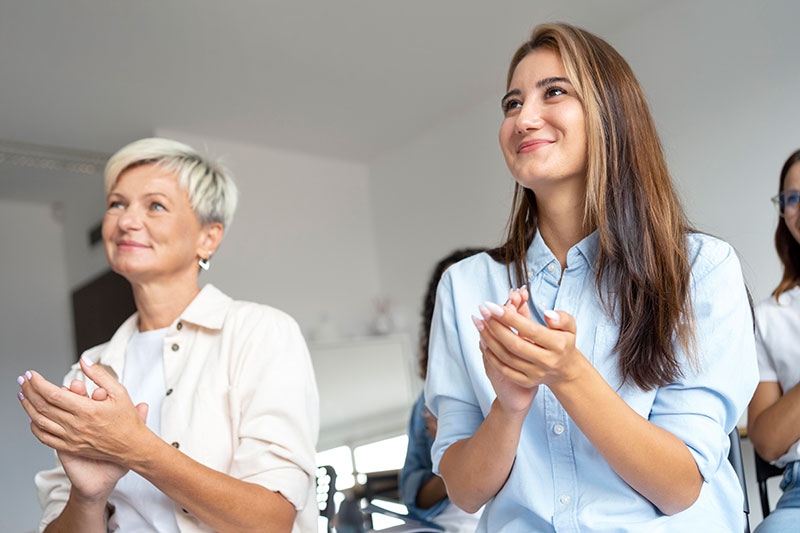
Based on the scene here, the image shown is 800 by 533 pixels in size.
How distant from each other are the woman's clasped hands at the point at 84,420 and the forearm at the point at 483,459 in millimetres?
543

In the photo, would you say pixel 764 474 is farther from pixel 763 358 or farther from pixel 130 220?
pixel 130 220

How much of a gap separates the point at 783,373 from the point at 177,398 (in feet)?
5.26

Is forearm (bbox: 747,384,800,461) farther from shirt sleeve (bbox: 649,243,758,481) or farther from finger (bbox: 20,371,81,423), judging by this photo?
finger (bbox: 20,371,81,423)

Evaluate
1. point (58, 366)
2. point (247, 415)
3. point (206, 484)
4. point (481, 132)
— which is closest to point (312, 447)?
point (247, 415)

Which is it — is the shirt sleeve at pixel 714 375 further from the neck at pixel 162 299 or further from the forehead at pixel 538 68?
the neck at pixel 162 299

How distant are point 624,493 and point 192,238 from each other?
1.21m

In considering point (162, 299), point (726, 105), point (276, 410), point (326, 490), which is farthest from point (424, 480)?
point (726, 105)

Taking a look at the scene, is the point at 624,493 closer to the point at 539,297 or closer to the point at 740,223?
the point at 539,297

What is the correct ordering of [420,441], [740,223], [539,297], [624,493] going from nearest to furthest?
[624,493]
[539,297]
[420,441]
[740,223]

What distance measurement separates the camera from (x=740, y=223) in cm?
359

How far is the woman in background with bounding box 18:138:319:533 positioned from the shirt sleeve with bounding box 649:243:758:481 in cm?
76

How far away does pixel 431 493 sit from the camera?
2.08m

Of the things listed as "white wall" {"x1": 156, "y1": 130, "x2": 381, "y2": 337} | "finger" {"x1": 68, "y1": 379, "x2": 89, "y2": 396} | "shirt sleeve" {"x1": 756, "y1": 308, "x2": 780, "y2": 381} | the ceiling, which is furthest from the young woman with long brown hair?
"white wall" {"x1": 156, "y1": 130, "x2": 381, "y2": 337}

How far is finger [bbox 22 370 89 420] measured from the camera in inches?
41.5
